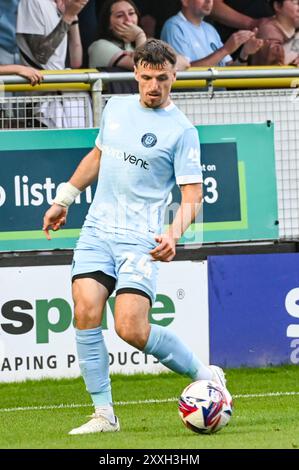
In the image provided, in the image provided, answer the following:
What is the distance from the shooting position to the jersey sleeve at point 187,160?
7.92 metres

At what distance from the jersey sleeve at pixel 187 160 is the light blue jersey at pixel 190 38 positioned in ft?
18.7

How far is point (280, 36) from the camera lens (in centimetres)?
1453

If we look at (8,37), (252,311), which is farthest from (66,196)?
(8,37)

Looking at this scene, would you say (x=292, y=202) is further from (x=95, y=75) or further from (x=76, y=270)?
(x=76, y=270)

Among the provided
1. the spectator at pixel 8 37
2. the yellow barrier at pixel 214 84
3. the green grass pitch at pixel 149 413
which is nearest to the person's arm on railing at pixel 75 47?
the spectator at pixel 8 37

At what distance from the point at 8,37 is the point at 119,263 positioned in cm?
529

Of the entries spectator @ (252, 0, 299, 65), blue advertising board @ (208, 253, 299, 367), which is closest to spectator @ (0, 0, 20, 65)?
blue advertising board @ (208, 253, 299, 367)

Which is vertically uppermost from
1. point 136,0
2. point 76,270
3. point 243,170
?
point 136,0

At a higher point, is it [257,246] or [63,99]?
[63,99]

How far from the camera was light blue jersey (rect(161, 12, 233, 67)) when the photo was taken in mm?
13617

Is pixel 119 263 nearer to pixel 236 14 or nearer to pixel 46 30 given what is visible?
pixel 46 30

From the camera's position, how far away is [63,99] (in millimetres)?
11617

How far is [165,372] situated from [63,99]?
103 inches
